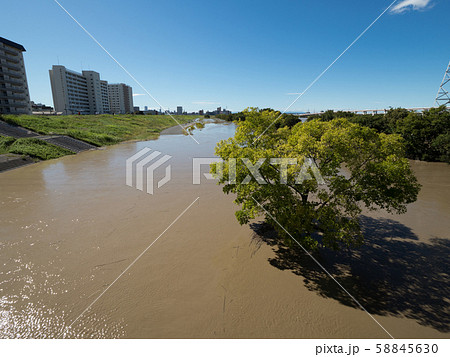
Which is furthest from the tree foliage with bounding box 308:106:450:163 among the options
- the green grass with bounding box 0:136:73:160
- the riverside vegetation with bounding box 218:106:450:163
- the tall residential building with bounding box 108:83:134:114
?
the tall residential building with bounding box 108:83:134:114

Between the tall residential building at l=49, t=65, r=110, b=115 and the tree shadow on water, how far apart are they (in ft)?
420

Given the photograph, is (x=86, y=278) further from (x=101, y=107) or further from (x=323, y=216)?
(x=101, y=107)

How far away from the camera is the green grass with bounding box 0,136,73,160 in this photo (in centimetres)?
3241

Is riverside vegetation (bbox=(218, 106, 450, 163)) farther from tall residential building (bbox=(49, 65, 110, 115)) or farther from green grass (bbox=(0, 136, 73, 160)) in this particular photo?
tall residential building (bbox=(49, 65, 110, 115))

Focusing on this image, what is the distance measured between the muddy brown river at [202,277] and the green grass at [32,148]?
1999cm

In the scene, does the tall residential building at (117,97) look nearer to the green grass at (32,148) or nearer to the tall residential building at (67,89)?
the tall residential building at (67,89)

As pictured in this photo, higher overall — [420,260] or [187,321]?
[420,260]

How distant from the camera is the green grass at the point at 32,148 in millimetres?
32406

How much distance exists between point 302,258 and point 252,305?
3.89m

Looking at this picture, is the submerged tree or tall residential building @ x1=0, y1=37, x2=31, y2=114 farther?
tall residential building @ x1=0, y1=37, x2=31, y2=114

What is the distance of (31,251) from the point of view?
11805mm

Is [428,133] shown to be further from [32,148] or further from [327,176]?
[32,148]

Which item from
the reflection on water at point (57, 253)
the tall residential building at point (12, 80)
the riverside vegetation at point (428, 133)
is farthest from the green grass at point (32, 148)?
the tall residential building at point (12, 80)

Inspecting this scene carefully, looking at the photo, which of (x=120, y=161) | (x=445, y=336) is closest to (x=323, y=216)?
(x=445, y=336)
